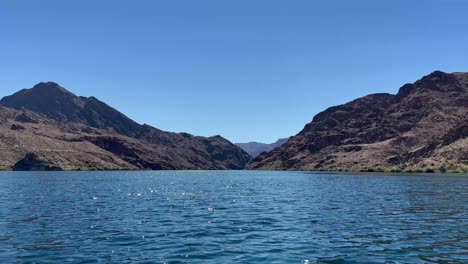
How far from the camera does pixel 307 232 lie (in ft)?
113

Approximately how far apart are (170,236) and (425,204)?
1517 inches

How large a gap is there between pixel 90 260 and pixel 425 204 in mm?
46391

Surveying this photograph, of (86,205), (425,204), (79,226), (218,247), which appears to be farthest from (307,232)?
(86,205)

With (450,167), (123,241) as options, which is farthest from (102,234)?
(450,167)

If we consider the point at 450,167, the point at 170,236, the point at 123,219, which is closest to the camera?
the point at 170,236

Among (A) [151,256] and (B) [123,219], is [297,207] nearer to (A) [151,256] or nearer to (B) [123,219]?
(B) [123,219]

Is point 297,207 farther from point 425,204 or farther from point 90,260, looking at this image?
point 90,260

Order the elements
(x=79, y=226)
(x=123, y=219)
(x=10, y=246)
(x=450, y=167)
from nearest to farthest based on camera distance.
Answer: (x=10, y=246) → (x=79, y=226) → (x=123, y=219) → (x=450, y=167)

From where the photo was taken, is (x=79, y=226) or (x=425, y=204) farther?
(x=425, y=204)

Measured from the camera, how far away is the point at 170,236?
106ft

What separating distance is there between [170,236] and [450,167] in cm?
19706

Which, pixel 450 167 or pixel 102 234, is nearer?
pixel 102 234

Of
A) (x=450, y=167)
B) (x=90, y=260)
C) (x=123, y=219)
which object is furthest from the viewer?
(x=450, y=167)

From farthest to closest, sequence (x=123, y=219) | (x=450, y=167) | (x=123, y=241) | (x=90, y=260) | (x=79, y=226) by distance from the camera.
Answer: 1. (x=450, y=167)
2. (x=123, y=219)
3. (x=79, y=226)
4. (x=123, y=241)
5. (x=90, y=260)
